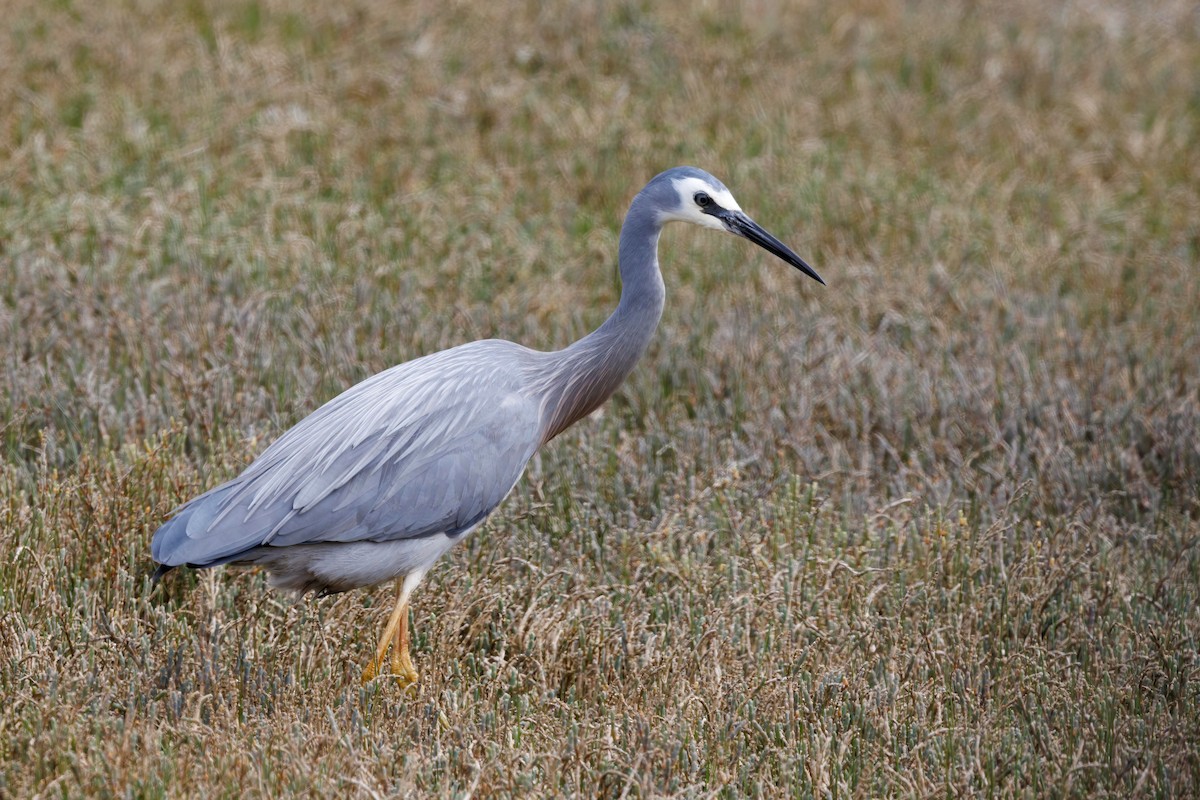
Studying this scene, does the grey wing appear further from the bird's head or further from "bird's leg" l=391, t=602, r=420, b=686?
the bird's head

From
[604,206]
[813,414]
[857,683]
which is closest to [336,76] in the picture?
[604,206]

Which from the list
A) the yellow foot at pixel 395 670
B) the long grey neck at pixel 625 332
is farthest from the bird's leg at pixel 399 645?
the long grey neck at pixel 625 332

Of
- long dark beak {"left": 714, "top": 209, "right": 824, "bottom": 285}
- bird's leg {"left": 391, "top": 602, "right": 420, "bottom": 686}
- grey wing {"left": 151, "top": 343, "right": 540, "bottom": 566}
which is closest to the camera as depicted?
grey wing {"left": 151, "top": 343, "right": 540, "bottom": 566}

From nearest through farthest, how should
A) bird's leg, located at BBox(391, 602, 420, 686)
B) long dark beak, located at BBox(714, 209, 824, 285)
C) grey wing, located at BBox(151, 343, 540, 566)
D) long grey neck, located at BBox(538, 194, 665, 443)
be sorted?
grey wing, located at BBox(151, 343, 540, 566)
bird's leg, located at BBox(391, 602, 420, 686)
long grey neck, located at BBox(538, 194, 665, 443)
long dark beak, located at BBox(714, 209, 824, 285)

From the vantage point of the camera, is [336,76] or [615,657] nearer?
[615,657]

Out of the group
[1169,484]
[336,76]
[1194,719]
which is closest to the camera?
[1194,719]

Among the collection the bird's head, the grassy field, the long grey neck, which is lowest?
the grassy field

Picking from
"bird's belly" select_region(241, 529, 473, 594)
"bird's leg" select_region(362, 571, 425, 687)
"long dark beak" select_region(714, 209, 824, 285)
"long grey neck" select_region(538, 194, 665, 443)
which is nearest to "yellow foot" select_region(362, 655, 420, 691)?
"bird's leg" select_region(362, 571, 425, 687)

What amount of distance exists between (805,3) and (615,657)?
8.33 m

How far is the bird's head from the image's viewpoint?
4.93 meters

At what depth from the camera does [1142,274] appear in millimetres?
8414

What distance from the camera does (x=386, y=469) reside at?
14.9 feet

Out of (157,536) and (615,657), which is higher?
(157,536)

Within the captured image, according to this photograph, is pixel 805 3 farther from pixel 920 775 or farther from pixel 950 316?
pixel 920 775
